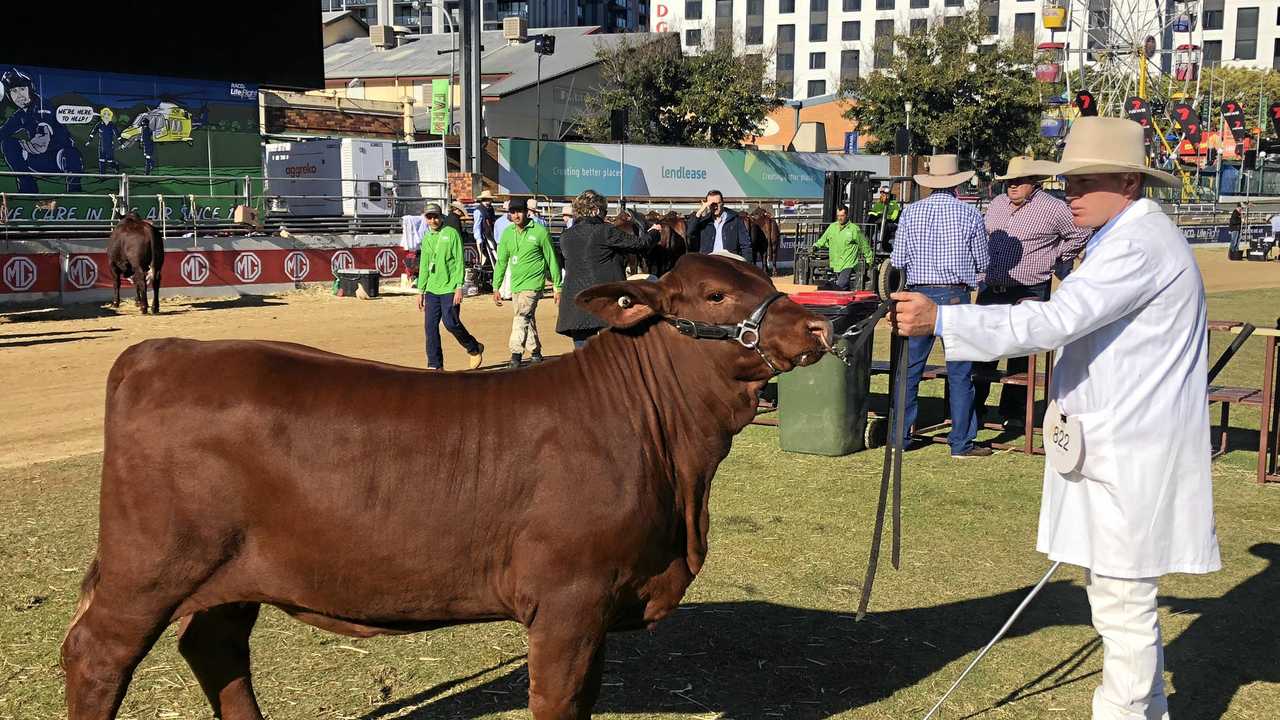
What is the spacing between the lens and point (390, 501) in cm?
369

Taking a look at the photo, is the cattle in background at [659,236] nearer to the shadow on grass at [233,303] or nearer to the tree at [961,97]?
the shadow on grass at [233,303]

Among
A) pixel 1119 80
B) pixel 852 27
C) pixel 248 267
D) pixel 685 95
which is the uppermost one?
pixel 852 27

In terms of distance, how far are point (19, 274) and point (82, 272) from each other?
1.13 m

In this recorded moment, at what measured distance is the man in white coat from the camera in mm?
3877

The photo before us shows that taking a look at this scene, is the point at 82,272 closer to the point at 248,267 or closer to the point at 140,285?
the point at 140,285

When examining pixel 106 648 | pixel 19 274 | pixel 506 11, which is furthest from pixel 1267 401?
pixel 506 11

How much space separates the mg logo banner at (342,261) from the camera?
2555 cm

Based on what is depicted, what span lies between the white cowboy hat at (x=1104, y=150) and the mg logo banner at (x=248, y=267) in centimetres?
2186

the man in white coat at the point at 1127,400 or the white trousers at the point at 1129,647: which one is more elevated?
the man in white coat at the point at 1127,400

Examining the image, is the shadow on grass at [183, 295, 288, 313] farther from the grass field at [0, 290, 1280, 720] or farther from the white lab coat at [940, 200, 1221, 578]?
the white lab coat at [940, 200, 1221, 578]

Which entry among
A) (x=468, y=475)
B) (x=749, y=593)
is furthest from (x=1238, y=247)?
(x=468, y=475)

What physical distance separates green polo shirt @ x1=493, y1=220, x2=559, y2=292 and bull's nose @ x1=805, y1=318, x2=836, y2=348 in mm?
9550

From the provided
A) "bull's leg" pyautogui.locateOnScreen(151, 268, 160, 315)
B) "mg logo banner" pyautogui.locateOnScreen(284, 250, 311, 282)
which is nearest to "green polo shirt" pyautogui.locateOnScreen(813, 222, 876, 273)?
"mg logo banner" pyautogui.locateOnScreen(284, 250, 311, 282)

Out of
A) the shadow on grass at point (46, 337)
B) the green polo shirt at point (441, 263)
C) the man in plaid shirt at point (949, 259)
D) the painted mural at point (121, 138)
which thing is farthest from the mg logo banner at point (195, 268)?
the man in plaid shirt at point (949, 259)
